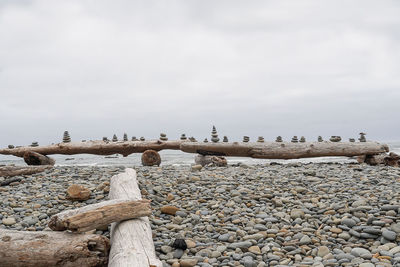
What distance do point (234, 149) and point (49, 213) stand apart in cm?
701

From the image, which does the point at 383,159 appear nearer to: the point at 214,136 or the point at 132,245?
the point at 214,136

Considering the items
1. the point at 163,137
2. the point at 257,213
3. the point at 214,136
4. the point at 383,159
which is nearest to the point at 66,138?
the point at 163,137

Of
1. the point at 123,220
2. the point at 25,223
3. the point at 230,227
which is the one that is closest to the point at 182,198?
the point at 230,227

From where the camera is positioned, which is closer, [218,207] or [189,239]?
[189,239]

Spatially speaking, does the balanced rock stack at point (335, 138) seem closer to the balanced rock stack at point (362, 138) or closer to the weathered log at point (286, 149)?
the weathered log at point (286, 149)

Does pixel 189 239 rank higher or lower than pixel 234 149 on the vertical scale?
lower

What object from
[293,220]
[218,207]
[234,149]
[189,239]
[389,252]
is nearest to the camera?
[389,252]

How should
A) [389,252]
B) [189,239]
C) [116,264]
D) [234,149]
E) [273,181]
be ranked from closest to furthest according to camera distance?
[116,264]
[389,252]
[189,239]
[273,181]
[234,149]

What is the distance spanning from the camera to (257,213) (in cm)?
627

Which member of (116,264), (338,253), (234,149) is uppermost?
(234,149)

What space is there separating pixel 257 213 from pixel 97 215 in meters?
2.94

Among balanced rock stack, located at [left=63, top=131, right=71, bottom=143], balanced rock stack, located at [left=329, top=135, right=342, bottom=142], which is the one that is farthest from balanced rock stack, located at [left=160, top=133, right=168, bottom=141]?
balanced rock stack, located at [left=329, top=135, right=342, bottom=142]

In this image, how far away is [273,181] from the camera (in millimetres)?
7977

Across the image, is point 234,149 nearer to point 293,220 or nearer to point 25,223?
point 293,220
